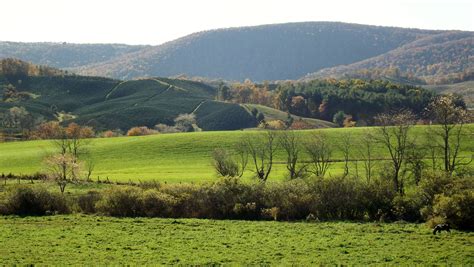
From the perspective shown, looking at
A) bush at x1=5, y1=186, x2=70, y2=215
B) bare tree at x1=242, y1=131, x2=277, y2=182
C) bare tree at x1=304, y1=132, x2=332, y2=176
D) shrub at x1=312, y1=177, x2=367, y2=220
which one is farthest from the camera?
bare tree at x1=242, y1=131, x2=277, y2=182

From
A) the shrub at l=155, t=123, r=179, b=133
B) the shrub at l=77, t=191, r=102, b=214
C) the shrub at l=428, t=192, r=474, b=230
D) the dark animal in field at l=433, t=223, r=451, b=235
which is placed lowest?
the shrub at l=155, t=123, r=179, b=133

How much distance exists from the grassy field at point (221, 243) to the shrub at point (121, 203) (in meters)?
3.02

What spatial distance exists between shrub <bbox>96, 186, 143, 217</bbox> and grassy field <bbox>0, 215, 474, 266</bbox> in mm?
3019

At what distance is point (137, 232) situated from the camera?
37969 mm

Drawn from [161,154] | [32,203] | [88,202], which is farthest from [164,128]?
[32,203]

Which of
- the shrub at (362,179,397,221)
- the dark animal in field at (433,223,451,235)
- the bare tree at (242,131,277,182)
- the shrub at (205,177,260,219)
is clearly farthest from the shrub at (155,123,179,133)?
the dark animal in field at (433,223,451,235)

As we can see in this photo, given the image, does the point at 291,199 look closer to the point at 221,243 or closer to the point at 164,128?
the point at 221,243

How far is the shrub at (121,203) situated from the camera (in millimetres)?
45781

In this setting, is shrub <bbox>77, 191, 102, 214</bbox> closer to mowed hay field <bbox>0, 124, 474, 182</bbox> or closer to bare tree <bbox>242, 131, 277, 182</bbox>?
mowed hay field <bbox>0, 124, 474, 182</bbox>

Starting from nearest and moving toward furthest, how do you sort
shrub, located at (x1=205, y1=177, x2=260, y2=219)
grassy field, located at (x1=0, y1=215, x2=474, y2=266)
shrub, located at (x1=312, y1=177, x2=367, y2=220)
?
grassy field, located at (x1=0, y1=215, x2=474, y2=266) < shrub, located at (x1=312, y1=177, x2=367, y2=220) < shrub, located at (x1=205, y1=177, x2=260, y2=219)

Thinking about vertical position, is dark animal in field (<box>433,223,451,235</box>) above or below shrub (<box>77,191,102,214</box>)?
above

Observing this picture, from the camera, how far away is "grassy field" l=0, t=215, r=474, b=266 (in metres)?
29.4

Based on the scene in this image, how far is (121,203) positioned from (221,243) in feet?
50.9

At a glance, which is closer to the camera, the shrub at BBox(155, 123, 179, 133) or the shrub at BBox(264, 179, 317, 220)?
the shrub at BBox(264, 179, 317, 220)
